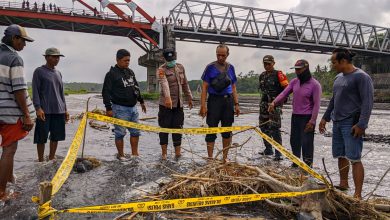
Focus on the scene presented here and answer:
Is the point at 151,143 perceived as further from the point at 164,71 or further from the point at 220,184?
the point at 220,184

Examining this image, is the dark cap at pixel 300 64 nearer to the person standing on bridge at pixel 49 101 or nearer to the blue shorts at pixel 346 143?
the blue shorts at pixel 346 143

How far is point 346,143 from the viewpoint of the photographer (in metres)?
3.93

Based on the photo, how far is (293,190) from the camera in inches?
119

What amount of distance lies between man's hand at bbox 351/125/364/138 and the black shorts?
4.18 m

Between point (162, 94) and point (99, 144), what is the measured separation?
9.63ft

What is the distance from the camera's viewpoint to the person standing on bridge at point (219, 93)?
215 inches

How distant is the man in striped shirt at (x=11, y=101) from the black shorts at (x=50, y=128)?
4.85 feet

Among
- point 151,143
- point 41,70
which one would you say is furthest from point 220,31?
point 41,70

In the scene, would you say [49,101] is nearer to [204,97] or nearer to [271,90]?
[204,97]

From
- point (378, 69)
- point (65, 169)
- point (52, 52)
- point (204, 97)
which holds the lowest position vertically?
point (65, 169)

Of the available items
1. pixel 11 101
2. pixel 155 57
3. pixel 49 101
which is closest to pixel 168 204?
pixel 11 101

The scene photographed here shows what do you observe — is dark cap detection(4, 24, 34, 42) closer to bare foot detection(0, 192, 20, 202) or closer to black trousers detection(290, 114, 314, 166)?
bare foot detection(0, 192, 20, 202)

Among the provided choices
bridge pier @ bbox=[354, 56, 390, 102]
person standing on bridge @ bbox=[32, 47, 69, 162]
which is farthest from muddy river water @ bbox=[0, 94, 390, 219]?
bridge pier @ bbox=[354, 56, 390, 102]

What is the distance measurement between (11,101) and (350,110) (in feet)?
12.4
